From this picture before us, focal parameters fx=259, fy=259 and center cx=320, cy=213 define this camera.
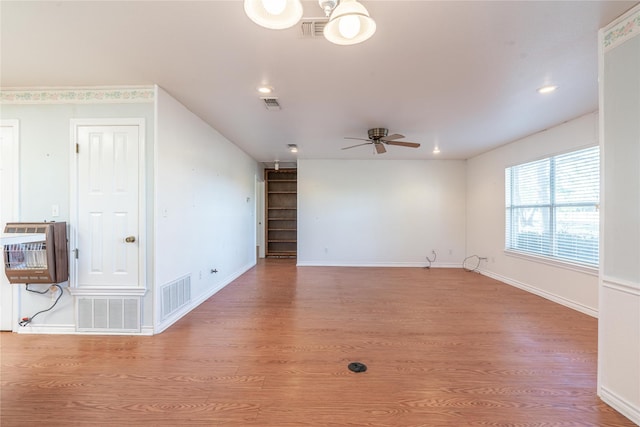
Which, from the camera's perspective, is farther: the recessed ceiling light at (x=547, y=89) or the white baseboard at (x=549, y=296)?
the white baseboard at (x=549, y=296)

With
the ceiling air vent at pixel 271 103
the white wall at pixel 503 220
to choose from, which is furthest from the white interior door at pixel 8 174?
the white wall at pixel 503 220

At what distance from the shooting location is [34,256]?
2.51 meters

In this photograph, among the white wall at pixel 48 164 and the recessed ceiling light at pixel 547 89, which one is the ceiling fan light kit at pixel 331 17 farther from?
the recessed ceiling light at pixel 547 89

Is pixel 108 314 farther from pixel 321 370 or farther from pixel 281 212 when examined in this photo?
pixel 281 212

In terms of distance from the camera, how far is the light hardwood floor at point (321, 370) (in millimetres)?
1665

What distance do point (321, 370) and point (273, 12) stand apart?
2.42 m

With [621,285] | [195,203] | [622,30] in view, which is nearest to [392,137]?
[622,30]

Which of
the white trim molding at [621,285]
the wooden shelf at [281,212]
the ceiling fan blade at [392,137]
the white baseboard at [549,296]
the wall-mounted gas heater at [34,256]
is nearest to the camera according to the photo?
the white trim molding at [621,285]

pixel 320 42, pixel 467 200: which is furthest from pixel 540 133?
pixel 320 42

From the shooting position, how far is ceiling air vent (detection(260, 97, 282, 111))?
9.36ft

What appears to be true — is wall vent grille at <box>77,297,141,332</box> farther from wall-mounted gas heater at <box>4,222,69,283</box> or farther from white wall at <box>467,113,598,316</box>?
white wall at <box>467,113,598,316</box>

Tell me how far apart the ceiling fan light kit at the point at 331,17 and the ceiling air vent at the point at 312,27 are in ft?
0.76

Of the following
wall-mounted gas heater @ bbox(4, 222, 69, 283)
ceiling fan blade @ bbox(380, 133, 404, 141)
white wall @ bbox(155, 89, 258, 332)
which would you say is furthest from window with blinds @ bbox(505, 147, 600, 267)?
wall-mounted gas heater @ bbox(4, 222, 69, 283)

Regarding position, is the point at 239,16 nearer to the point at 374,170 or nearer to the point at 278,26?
the point at 278,26
